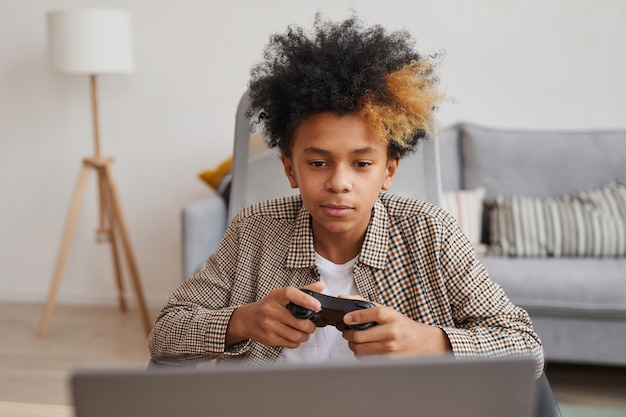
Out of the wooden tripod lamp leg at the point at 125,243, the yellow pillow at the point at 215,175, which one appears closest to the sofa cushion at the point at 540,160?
the yellow pillow at the point at 215,175

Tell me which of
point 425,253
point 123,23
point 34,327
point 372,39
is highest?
point 123,23

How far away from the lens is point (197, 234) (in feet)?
8.54

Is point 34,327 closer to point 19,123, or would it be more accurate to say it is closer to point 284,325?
point 19,123

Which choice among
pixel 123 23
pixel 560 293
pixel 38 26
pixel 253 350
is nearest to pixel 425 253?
pixel 253 350

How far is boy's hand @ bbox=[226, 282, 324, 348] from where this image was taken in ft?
3.16

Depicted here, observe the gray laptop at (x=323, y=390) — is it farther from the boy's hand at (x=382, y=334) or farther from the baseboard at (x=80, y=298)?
the baseboard at (x=80, y=298)

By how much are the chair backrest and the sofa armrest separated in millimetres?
937

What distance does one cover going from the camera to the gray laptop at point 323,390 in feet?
1.85

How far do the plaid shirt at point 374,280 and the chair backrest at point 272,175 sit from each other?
256mm

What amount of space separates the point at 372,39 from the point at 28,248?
2.93m

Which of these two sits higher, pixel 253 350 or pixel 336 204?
pixel 336 204

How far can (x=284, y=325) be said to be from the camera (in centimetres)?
101

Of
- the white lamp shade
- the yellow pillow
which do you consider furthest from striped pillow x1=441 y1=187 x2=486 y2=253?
the white lamp shade

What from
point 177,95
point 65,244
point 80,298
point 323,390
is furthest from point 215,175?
point 323,390
